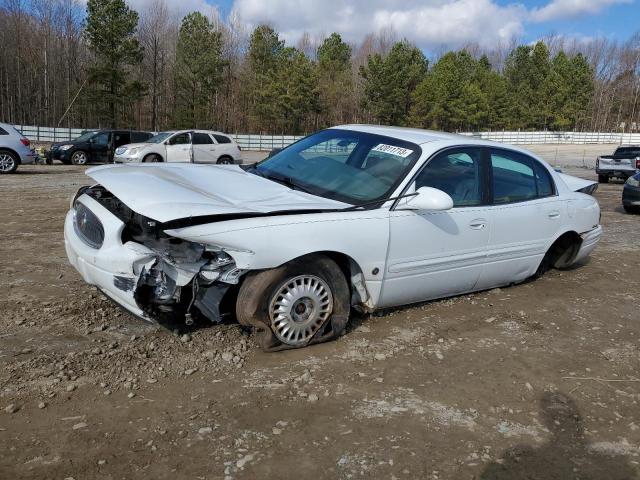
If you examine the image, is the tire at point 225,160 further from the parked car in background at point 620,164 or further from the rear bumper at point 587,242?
the rear bumper at point 587,242

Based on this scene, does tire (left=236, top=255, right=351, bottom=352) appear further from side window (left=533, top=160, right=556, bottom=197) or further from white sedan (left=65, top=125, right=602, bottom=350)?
side window (left=533, top=160, right=556, bottom=197)

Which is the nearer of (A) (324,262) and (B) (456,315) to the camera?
(A) (324,262)

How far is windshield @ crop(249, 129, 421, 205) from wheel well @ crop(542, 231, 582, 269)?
2.31m

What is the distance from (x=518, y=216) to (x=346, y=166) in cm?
165

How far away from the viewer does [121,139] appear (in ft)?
71.2

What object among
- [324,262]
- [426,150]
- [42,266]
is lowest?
[42,266]

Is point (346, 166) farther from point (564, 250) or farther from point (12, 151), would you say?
point (12, 151)

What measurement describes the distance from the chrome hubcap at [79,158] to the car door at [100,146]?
25 centimetres

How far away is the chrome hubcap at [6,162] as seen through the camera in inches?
604

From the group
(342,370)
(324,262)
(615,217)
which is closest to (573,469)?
(342,370)

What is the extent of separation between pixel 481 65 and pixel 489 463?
246 feet

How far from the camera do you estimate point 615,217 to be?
11586 millimetres

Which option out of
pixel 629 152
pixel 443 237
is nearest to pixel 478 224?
pixel 443 237

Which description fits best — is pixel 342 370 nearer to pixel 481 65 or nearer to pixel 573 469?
pixel 573 469
